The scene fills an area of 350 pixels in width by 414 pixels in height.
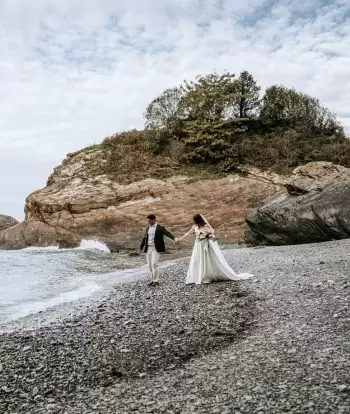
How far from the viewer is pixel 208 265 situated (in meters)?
13.7

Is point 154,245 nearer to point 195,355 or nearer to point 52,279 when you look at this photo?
point 52,279

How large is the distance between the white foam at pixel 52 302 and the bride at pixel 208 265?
367 centimetres

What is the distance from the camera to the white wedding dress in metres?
13.7

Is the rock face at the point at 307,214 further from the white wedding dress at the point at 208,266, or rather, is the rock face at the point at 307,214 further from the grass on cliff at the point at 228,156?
the grass on cliff at the point at 228,156

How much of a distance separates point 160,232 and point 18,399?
365 inches

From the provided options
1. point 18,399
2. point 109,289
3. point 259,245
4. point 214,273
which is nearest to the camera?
point 18,399

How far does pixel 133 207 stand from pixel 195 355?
29438mm

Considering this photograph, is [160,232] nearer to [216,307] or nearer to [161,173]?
[216,307]

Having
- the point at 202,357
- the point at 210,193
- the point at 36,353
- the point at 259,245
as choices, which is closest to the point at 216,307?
the point at 202,357

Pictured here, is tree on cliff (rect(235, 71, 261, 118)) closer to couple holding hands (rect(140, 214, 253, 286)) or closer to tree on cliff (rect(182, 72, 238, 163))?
tree on cliff (rect(182, 72, 238, 163))

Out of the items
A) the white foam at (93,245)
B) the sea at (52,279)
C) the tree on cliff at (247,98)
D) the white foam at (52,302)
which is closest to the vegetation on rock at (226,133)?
the tree on cliff at (247,98)

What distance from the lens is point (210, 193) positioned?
1439 inches

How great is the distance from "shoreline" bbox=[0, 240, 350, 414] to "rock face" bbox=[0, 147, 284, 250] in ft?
75.9

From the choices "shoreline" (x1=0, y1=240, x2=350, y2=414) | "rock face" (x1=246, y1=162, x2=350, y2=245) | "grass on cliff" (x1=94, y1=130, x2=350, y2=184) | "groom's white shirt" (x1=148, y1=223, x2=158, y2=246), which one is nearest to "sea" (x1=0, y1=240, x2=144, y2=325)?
"groom's white shirt" (x1=148, y1=223, x2=158, y2=246)
